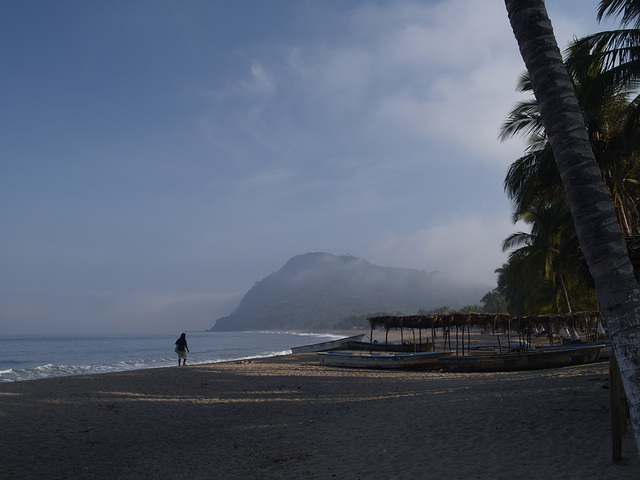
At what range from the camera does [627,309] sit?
10.8 ft

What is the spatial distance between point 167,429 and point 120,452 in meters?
1.59

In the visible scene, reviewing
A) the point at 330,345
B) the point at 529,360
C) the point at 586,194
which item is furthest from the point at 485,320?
the point at 586,194

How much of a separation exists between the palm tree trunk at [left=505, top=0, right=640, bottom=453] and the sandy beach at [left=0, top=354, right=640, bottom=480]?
258 centimetres

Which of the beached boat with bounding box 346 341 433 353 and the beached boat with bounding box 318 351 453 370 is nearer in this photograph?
the beached boat with bounding box 318 351 453 370

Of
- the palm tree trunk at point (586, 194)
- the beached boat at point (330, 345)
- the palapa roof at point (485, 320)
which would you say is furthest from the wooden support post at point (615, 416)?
the beached boat at point (330, 345)

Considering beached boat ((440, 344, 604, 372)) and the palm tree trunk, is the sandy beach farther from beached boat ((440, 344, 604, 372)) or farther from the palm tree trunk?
beached boat ((440, 344, 604, 372))

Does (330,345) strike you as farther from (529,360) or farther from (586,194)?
(586,194)

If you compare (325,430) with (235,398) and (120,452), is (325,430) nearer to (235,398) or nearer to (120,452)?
(120,452)

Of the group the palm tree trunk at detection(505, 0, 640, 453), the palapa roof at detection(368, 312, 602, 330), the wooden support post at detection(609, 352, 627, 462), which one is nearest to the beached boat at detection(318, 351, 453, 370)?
the palapa roof at detection(368, 312, 602, 330)

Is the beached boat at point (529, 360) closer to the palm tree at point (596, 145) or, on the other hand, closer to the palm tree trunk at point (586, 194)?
the palm tree at point (596, 145)

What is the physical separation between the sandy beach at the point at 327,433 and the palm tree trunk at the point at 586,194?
2.58 meters

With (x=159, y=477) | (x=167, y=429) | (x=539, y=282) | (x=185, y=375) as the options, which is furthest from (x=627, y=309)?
(x=539, y=282)

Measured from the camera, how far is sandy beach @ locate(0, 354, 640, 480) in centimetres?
600

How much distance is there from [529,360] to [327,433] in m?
11.1
